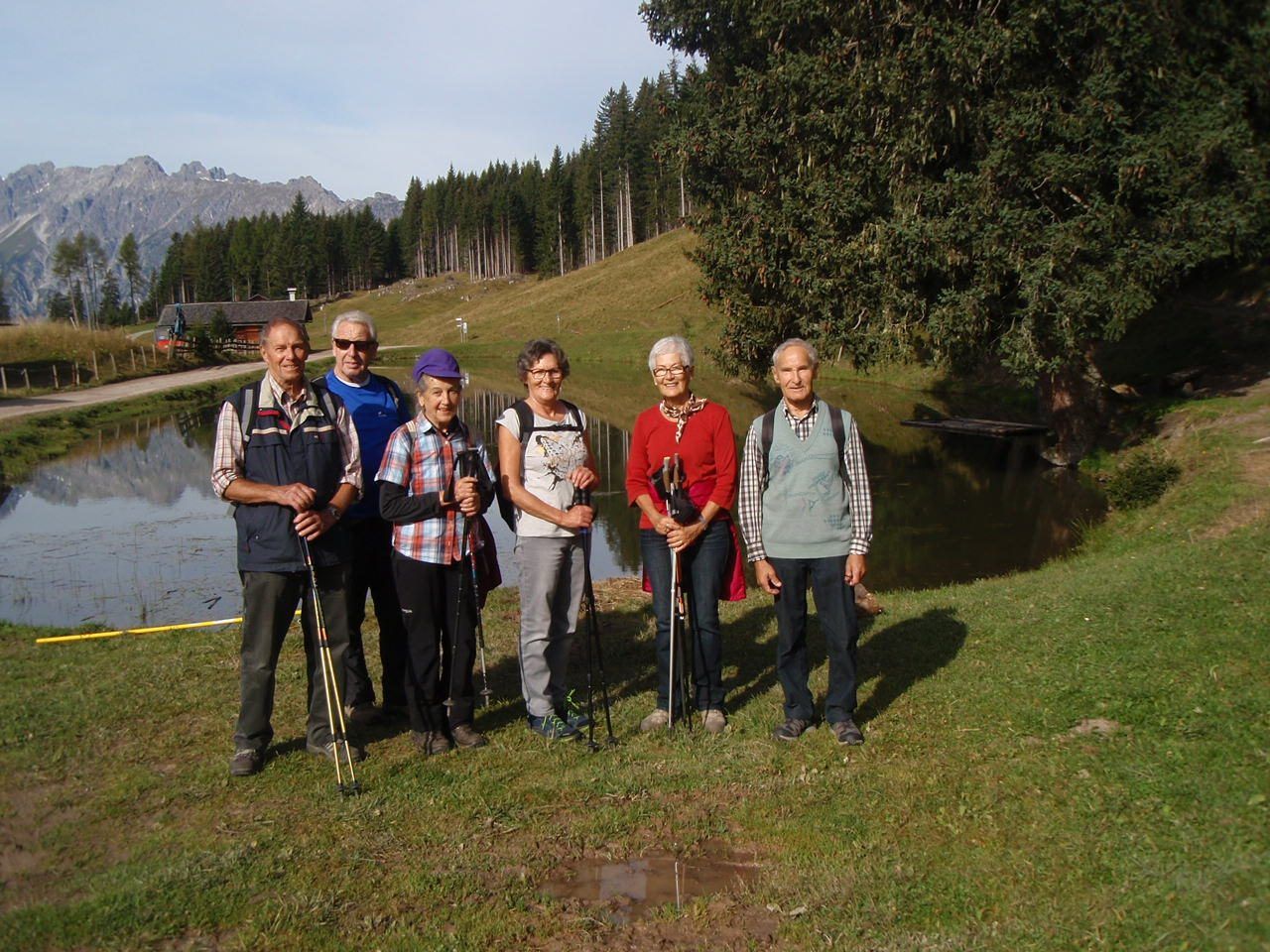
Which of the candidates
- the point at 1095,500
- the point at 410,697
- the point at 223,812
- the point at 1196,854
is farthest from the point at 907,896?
the point at 1095,500

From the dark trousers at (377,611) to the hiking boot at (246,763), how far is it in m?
0.75

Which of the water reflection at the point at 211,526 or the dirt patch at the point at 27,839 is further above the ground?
the dirt patch at the point at 27,839

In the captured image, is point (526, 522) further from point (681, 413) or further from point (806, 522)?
point (806, 522)

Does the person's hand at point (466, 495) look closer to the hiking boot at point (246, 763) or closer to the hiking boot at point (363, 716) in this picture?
the hiking boot at point (363, 716)

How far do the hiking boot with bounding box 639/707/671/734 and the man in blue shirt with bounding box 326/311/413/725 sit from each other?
1.65 m

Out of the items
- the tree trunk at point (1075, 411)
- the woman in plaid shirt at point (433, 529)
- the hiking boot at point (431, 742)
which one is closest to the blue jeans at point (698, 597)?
the woman in plaid shirt at point (433, 529)

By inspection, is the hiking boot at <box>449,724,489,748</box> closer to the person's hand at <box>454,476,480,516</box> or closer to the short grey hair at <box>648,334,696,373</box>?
the person's hand at <box>454,476,480,516</box>

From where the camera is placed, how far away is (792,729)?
19.4ft

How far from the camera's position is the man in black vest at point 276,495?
546cm

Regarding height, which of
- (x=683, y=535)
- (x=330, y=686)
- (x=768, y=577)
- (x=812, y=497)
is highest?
(x=812, y=497)

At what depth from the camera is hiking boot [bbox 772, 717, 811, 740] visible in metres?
5.89

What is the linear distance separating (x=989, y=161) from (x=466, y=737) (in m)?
14.8

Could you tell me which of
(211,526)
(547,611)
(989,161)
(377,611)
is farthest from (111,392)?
(547,611)

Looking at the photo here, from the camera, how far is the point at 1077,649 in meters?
6.91
